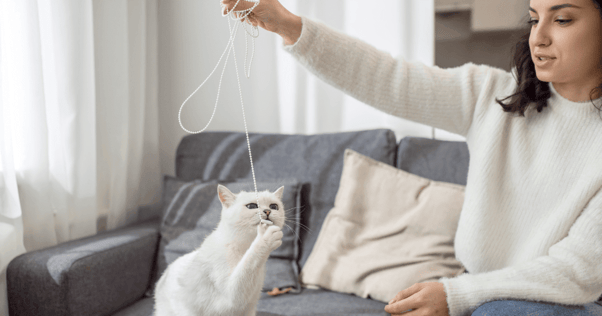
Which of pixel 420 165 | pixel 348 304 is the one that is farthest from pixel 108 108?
pixel 420 165

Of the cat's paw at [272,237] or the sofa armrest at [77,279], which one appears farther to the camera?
the sofa armrest at [77,279]

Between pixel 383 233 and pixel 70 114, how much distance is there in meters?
1.06

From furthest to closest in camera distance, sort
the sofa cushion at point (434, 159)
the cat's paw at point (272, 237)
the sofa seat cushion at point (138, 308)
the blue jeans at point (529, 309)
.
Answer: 1. the sofa cushion at point (434, 159)
2. the sofa seat cushion at point (138, 308)
3. the blue jeans at point (529, 309)
4. the cat's paw at point (272, 237)

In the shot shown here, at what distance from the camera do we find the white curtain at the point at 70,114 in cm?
102

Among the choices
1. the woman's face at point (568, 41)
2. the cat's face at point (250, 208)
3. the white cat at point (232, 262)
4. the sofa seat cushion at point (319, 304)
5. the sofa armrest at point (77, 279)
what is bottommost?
the sofa seat cushion at point (319, 304)

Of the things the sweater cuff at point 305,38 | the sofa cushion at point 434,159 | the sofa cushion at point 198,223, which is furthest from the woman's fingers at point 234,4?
the sofa cushion at point 434,159

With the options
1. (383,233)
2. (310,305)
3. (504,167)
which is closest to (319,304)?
(310,305)

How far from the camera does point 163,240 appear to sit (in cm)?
111

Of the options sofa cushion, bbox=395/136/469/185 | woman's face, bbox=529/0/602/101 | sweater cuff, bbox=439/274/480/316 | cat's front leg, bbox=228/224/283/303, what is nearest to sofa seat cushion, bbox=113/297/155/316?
cat's front leg, bbox=228/224/283/303

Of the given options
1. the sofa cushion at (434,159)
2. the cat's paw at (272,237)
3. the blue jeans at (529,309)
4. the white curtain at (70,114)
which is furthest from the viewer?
the sofa cushion at (434,159)

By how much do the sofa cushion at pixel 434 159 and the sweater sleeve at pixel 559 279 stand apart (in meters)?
0.47

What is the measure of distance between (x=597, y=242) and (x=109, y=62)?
1381 mm

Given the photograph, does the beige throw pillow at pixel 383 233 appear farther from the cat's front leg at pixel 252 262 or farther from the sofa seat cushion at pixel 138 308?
the cat's front leg at pixel 252 262

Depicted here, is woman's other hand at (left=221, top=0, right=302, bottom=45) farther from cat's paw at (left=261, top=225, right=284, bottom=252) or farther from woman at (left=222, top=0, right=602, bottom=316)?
cat's paw at (left=261, top=225, right=284, bottom=252)
